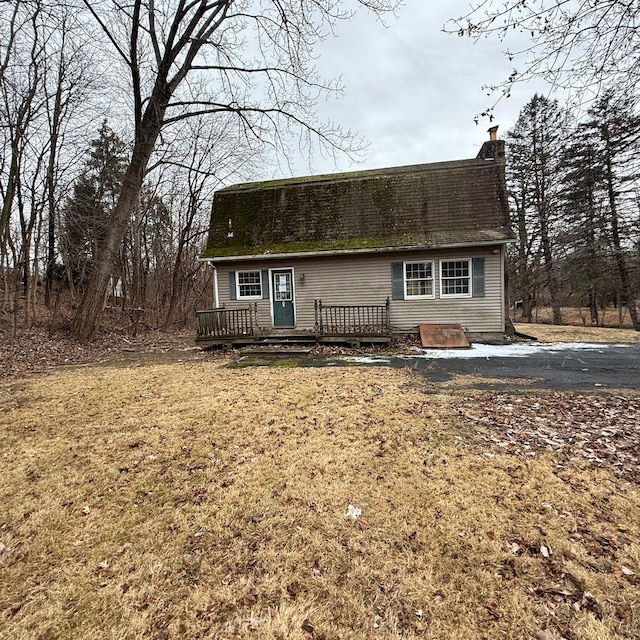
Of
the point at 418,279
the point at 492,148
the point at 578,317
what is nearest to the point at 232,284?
the point at 418,279

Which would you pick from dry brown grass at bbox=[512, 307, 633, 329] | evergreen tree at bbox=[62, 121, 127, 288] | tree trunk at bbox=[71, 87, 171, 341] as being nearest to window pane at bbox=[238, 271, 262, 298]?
tree trunk at bbox=[71, 87, 171, 341]

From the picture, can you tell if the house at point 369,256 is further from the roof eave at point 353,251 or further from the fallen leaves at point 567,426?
the fallen leaves at point 567,426

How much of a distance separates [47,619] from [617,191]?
2308 centimetres

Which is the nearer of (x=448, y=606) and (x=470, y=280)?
(x=448, y=606)

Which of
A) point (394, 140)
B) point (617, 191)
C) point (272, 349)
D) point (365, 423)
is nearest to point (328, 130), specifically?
point (394, 140)

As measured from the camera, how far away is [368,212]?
40.6 feet

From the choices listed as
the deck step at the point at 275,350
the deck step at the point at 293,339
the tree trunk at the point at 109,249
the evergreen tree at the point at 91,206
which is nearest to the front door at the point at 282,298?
the deck step at the point at 293,339

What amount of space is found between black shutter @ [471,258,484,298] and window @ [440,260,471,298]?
0.16m

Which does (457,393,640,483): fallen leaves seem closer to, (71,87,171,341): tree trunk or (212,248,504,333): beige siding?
(212,248,504,333): beige siding

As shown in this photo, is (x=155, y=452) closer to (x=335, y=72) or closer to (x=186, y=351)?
(x=186, y=351)

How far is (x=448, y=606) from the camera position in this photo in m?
2.03

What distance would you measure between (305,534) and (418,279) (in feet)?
32.6

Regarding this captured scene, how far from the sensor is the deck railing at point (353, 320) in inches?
415

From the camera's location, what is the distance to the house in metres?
10.9
